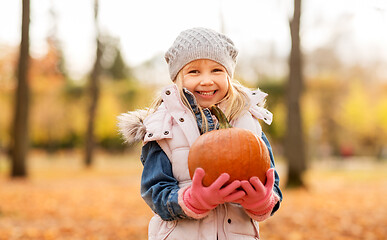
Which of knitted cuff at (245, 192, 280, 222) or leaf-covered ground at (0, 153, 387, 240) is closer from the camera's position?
knitted cuff at (245, 192, 280, 222)

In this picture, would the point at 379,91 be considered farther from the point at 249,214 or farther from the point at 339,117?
the point at 249,214

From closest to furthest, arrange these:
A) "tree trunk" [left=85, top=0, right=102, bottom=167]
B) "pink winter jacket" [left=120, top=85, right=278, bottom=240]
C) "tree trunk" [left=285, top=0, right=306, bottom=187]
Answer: "pink winter jacket" [left=120, top=85, right=278, bottom=240] < "tree trunk" [left=285, top=0, right=306, bottom=187] < "tree trunk" [left=85, top=0, right=102, bottom=167]

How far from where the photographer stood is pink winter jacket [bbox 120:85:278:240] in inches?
81.7

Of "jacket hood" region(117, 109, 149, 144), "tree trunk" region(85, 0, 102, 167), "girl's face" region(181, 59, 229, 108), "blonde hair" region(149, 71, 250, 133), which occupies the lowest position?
"tree trunk" region(85, 0, 102, 167)

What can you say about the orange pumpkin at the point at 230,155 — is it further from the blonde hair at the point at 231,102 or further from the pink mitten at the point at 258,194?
the blonde hair at the point at 231,102

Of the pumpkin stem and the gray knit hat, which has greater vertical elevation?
the gray knit hat

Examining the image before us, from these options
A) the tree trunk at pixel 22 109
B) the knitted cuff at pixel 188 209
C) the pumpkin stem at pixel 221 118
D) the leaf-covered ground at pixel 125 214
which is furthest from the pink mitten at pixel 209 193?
the tree trunk at pixel 22 109

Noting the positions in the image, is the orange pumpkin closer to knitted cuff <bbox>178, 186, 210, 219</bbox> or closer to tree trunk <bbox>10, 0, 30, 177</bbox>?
knitted cuff <bbox>178, 186, 210, 219</bbox>

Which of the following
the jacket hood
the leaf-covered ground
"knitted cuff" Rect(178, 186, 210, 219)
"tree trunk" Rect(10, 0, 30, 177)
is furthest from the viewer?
"tree trunk" Rect(10, 0, 30, 177)

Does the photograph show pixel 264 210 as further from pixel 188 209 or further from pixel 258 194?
pixel 188 209

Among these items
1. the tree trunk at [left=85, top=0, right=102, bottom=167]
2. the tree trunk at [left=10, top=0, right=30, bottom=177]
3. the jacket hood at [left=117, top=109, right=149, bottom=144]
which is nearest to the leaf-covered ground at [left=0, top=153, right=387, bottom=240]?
the tree trunk at [left=10, top=0, right=30, bottom=177]

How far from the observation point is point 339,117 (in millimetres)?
36688

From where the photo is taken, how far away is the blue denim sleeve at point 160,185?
201cm

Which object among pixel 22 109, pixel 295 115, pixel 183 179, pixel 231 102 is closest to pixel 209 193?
pixel 183 179
